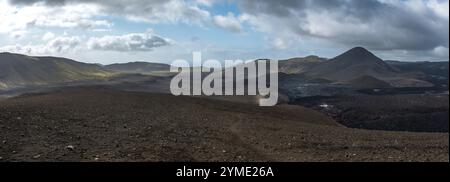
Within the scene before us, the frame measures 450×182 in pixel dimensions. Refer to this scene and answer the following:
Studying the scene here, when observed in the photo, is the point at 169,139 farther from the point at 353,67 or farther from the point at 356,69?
the point at 353,67

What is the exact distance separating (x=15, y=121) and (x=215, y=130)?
7587mm

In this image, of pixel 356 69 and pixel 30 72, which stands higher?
pixel 356 69

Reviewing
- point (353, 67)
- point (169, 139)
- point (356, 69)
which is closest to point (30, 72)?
point (356, 69)

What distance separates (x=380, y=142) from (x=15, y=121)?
539 inches

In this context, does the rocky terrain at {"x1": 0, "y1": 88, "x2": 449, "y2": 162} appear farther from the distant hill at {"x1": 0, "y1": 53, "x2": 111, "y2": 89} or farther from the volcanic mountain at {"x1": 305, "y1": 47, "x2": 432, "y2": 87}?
the volcanic mountain at {"x1": 305, "y1": 47, "x2": 432, "y2": 87}

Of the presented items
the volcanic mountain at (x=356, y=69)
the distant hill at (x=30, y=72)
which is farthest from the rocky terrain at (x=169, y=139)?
the volcanic mountain at (x=356, y=69)

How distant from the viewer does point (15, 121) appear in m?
18.2

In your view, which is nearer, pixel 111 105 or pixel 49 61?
pixel 111 105

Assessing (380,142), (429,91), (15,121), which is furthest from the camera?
(429,91)

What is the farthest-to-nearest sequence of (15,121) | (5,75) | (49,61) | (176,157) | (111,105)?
(49,61) < (5,75) < (111,105) < (15,121) < (176,157)

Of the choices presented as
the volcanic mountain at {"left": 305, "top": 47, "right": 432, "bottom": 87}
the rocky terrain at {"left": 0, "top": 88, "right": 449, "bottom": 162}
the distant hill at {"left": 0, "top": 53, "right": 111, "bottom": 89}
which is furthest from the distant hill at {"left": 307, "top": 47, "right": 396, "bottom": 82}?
the rocky terrain at {"left": 0, "top": 88, "right": 449, "bottom": 162}

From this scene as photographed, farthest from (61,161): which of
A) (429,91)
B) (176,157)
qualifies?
(429,91)

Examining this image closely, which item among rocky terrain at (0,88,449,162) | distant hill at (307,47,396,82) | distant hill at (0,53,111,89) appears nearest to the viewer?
rocky terrain at (0,88,449,162)
